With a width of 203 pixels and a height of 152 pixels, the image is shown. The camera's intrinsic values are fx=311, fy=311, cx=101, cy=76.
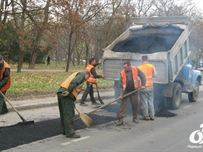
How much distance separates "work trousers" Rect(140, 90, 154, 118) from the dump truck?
982 mm

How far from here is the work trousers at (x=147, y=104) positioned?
7816mm

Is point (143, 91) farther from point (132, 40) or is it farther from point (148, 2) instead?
point (148, 2)

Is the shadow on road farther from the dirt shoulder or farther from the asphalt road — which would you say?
the dirt shoulder

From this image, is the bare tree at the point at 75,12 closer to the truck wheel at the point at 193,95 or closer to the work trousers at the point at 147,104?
the truck wheel at the point at 193,95

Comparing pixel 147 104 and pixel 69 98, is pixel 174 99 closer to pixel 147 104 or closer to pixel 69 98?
pixel 147 104

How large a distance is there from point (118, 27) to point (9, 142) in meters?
27.1

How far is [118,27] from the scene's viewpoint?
31562 millimetres

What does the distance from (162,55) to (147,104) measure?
158cm

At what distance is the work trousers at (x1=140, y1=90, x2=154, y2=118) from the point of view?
782 centimetres

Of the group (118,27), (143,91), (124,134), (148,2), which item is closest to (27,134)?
(124,134)

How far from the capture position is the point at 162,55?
8.66 m

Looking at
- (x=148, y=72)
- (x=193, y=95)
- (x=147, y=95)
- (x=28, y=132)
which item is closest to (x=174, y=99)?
(x=147, y=95)

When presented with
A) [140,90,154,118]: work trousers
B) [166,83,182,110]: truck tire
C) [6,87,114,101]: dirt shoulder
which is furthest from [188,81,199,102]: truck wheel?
[6,87,114,101]: dirt shoulder

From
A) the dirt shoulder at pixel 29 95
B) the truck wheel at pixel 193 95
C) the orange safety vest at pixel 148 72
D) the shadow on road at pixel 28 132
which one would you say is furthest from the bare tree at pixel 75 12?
the shadow on road at pixel 28 132
